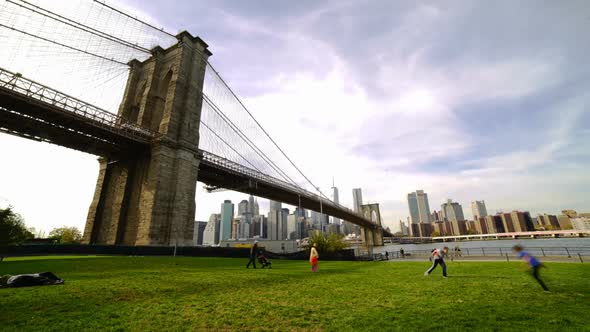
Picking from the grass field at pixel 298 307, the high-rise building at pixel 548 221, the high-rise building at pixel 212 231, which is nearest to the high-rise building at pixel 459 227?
the high-rise building at pixel 548 221

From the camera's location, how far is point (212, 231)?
184250 mm

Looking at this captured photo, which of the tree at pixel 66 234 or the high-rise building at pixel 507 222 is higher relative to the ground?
the high-rise building at pixel 507 222

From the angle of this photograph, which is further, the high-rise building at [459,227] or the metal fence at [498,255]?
the high-rise building at [459,227]

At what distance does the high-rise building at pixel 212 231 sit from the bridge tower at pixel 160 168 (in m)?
158

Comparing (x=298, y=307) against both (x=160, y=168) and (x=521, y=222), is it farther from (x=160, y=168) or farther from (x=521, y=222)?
(x=521, y=222)

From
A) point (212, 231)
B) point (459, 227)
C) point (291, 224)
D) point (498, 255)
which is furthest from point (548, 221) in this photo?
point (212, 231)

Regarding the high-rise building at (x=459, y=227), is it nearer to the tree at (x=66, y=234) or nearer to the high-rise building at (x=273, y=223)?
the high-rise building at (x=273, y=223)

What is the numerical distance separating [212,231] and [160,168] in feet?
561

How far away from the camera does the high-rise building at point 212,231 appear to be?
181 m

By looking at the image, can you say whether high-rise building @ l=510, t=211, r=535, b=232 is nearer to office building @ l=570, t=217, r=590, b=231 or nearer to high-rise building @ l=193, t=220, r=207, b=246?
office building @ l=570, t=217, r=590, b=231

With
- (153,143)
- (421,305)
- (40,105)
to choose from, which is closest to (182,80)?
(153,143)

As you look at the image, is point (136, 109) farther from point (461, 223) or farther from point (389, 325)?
point (461, 223)

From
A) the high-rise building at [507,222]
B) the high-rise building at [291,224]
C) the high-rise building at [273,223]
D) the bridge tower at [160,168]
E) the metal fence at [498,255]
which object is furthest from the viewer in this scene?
the high-rise building at [291,224]

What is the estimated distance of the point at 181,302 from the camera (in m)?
6.23
